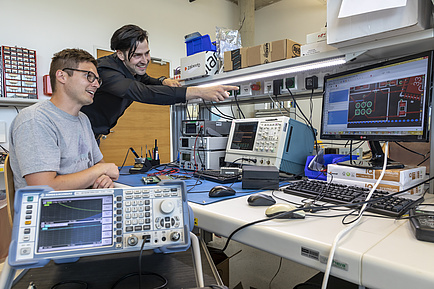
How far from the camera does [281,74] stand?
160cm

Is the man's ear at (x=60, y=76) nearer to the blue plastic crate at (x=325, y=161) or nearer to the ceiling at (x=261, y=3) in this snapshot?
the blue plastic crate at (x=325, y=161)

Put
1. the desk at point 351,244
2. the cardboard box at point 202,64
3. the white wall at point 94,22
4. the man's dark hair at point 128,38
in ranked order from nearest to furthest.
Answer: the desk at point 351,244
the man's dark hair at point 128,38
the cardboard box at point 202,64
the white wall at point 94,22

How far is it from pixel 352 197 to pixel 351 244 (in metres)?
0.30

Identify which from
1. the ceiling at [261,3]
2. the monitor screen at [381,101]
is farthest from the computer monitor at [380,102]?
the ceiling at [261,3]

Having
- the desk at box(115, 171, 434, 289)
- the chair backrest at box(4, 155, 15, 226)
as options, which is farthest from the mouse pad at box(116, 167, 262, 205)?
the chair backrest at box(4, 155, 15, 226)

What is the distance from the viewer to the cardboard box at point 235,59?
159 centimetres

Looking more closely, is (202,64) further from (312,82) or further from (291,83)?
(312,82)

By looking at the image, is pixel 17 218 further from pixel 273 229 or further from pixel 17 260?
pixel 273 229

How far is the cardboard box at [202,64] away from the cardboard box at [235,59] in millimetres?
125

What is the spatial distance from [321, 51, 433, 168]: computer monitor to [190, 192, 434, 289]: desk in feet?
1.36

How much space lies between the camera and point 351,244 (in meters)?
0.57

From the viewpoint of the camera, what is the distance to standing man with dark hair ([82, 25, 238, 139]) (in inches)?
55.8

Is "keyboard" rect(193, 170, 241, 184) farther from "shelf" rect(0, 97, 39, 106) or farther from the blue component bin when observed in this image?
"shelf" rect(0, 97, 39, 106)

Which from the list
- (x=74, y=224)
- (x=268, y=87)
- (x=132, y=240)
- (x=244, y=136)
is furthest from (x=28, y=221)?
(x=268, y=87)
